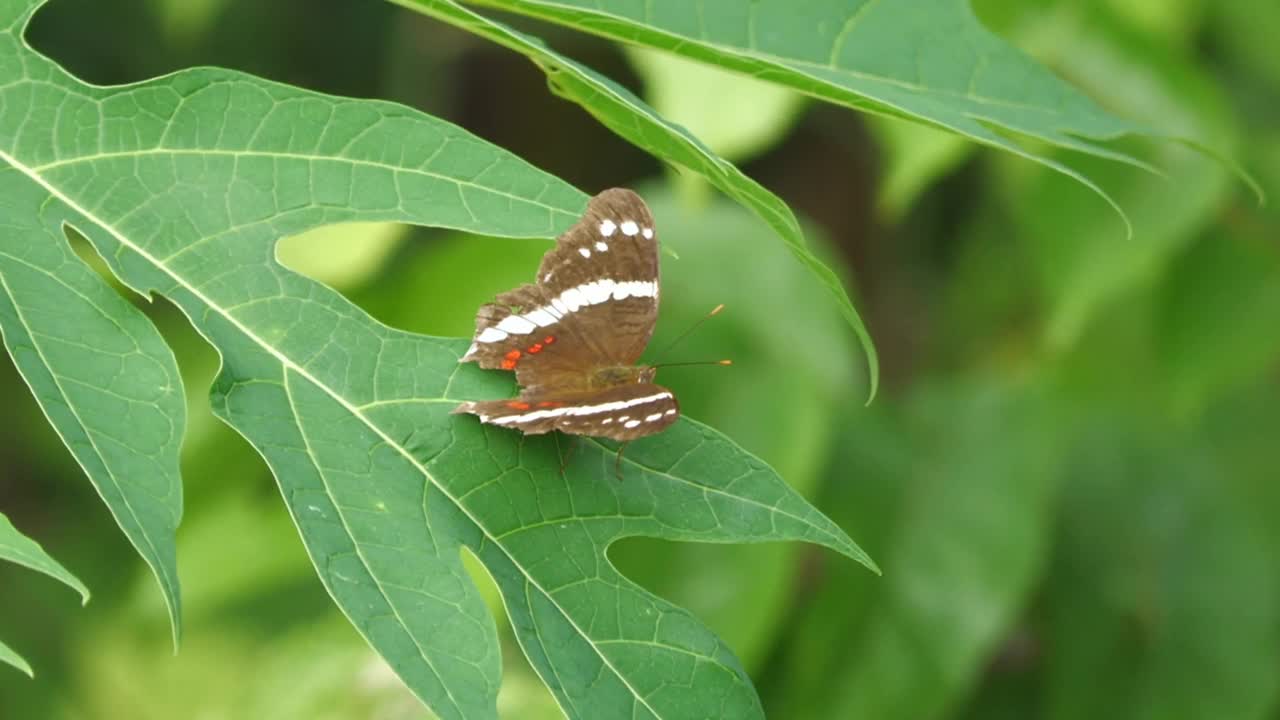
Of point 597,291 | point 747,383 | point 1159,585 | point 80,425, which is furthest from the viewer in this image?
point 1159,585

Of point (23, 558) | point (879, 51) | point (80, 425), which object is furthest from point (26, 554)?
point (879, 51)

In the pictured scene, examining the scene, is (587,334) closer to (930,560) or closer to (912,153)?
(912,153)

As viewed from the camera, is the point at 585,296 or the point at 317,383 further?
the point at 585,296

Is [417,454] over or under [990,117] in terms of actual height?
under

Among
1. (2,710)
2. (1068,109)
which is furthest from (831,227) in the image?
(1068,109)

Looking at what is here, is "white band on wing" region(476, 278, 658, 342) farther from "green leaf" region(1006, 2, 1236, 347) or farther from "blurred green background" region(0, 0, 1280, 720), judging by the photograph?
"green leaf" region(1006, 2, 1236, 347)

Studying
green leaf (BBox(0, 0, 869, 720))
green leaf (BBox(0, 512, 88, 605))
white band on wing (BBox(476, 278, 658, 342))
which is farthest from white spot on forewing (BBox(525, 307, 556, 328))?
green leaf (BBox(0, 512, 88, 605))

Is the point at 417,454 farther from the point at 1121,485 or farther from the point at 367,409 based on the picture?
the point at 1121,485

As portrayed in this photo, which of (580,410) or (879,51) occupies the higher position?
→ (879,51)
